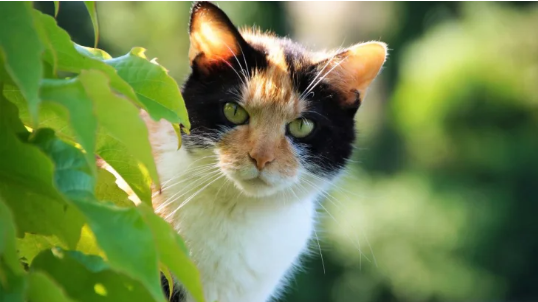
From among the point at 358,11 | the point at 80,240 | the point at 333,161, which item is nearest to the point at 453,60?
the point at 358,11

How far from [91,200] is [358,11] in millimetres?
3233

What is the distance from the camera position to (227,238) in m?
1.32

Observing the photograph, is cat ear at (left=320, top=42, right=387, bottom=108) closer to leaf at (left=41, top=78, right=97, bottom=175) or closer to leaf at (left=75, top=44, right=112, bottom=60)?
leaf at (left=75, top=44, right=112, bottom=60)

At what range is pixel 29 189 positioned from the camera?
47 centimetres

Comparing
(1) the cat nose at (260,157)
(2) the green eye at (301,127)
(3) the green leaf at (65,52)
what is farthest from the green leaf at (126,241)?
(2) the green eye at (301,127)

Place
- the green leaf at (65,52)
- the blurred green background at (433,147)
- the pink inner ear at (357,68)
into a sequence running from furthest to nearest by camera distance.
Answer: the blurred green background at (433,147), the pink inner ear at (357,68), the green leaf at (65,52)

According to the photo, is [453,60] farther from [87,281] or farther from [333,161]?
[87,281]

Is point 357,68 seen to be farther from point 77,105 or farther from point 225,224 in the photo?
point 77,105

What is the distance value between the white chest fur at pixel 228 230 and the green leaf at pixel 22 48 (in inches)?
35.0

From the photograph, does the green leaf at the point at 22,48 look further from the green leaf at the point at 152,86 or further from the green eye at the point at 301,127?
the green eye at the point at 301,127

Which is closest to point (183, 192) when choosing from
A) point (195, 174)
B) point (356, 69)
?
point (195, 174)

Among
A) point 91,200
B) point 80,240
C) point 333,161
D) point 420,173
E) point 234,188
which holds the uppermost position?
point 91,200

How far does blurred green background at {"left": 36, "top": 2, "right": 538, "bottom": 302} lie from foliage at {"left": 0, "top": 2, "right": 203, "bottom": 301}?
2537 millimetres

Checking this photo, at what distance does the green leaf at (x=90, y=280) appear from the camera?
Result: 17.2 inches
